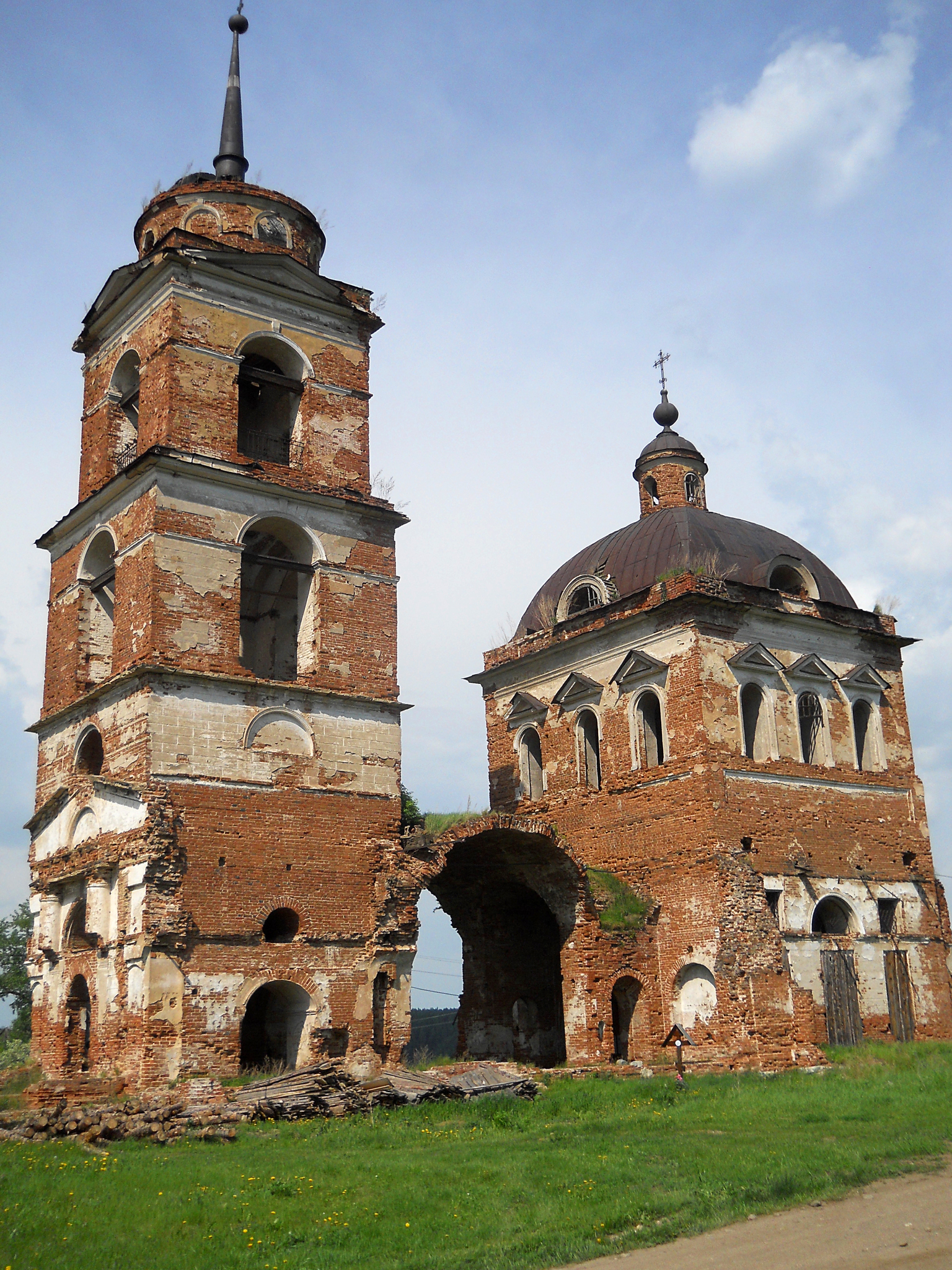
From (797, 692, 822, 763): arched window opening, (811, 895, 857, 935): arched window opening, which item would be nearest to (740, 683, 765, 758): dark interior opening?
(797, 692, 822, 763): arched window opening

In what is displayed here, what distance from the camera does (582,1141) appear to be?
513 inches

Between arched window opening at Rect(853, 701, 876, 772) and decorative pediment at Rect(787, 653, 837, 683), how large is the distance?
46.5 inches

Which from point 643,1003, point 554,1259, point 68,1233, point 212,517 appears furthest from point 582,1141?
point 212,517

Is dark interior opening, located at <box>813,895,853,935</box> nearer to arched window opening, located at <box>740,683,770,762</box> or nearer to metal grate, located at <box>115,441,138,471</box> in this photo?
arched window opening, located at <box>740,683,770,762</box>

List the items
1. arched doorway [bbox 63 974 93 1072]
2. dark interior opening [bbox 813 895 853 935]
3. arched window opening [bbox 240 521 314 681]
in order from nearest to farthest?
Answer: arched doorway [bbox 63 974 93 1072]
arched window opening [bbox 240 521 314 681]
dark interior opening [bbox 813 895 853 935]

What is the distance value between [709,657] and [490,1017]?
8.21 metres

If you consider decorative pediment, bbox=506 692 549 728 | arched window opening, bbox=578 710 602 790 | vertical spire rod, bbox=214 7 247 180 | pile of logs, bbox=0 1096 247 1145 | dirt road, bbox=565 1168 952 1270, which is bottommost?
dirt road, bbox=565 1168 952 1270

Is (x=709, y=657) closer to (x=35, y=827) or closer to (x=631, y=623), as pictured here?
(x=631, y=623)

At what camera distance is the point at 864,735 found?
25016mm

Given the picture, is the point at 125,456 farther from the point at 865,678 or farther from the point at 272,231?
the point at 865,678

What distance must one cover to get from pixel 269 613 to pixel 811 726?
35.5 ft

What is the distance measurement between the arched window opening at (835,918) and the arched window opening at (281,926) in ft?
33.2

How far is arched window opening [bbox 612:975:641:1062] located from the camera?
21641 mm

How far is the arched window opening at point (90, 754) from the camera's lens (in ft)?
63.4
